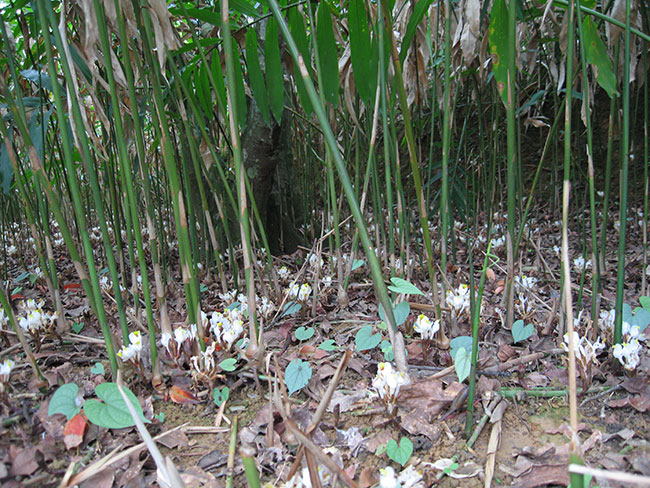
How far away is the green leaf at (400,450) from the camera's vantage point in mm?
595

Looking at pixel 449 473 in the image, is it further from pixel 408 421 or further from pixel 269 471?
pixel 269 471

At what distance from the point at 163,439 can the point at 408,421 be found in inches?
16.0

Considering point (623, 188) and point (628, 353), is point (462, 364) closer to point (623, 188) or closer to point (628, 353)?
point (628, 353)

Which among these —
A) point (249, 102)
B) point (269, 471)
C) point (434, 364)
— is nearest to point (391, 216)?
point (434, 364)

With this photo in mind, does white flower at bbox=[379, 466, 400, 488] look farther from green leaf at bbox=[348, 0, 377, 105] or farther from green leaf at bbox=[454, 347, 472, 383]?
green leaf at bbox=[348, 0, 377, 105]

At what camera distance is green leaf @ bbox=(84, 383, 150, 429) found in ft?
1.89

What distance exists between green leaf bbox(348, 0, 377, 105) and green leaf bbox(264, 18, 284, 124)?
191 millimetres

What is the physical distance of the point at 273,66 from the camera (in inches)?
38.9

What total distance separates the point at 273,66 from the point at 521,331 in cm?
83

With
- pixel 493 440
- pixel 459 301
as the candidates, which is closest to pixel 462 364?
pixel 493 440

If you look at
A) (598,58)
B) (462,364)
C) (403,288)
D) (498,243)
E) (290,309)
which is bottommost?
(498,243)

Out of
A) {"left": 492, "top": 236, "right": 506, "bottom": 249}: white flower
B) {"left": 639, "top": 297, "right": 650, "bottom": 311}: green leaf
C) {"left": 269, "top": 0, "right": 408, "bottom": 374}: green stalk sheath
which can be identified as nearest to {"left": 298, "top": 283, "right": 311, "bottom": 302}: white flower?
{"left": 269, "top": 0, "right": 408, "bottom": 374}: green stalk sheath

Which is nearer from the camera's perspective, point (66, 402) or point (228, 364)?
point (66, 402)

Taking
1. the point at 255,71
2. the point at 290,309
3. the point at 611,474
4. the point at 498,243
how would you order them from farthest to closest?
the point at 498,243 < the point at 290,309 < the point at 255,71 < the point at 611,474
